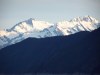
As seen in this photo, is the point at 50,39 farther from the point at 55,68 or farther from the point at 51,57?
the point at 55,68

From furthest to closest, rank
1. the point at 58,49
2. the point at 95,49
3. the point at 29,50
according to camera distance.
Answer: the point at 29,50, the point at 58,49, the point at 95,49

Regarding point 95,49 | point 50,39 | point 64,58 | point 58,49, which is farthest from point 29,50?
point 95,49

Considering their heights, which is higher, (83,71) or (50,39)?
(50,39)

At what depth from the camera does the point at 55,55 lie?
5458 inches

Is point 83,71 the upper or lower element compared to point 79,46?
lower

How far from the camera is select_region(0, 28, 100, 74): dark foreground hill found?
121188mm

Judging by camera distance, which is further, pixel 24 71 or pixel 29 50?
pixel 29 50

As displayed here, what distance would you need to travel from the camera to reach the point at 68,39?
489ft

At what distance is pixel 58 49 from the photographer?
142500mm

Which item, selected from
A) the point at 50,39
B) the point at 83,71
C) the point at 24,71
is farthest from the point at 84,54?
the point at 50,39

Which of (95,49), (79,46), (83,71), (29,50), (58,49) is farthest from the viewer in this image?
(29,50)

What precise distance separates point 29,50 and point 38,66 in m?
23.1

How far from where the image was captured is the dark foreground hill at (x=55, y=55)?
12119cm

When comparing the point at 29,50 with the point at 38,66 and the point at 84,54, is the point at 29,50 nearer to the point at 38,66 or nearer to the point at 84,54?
the point at 38,66
